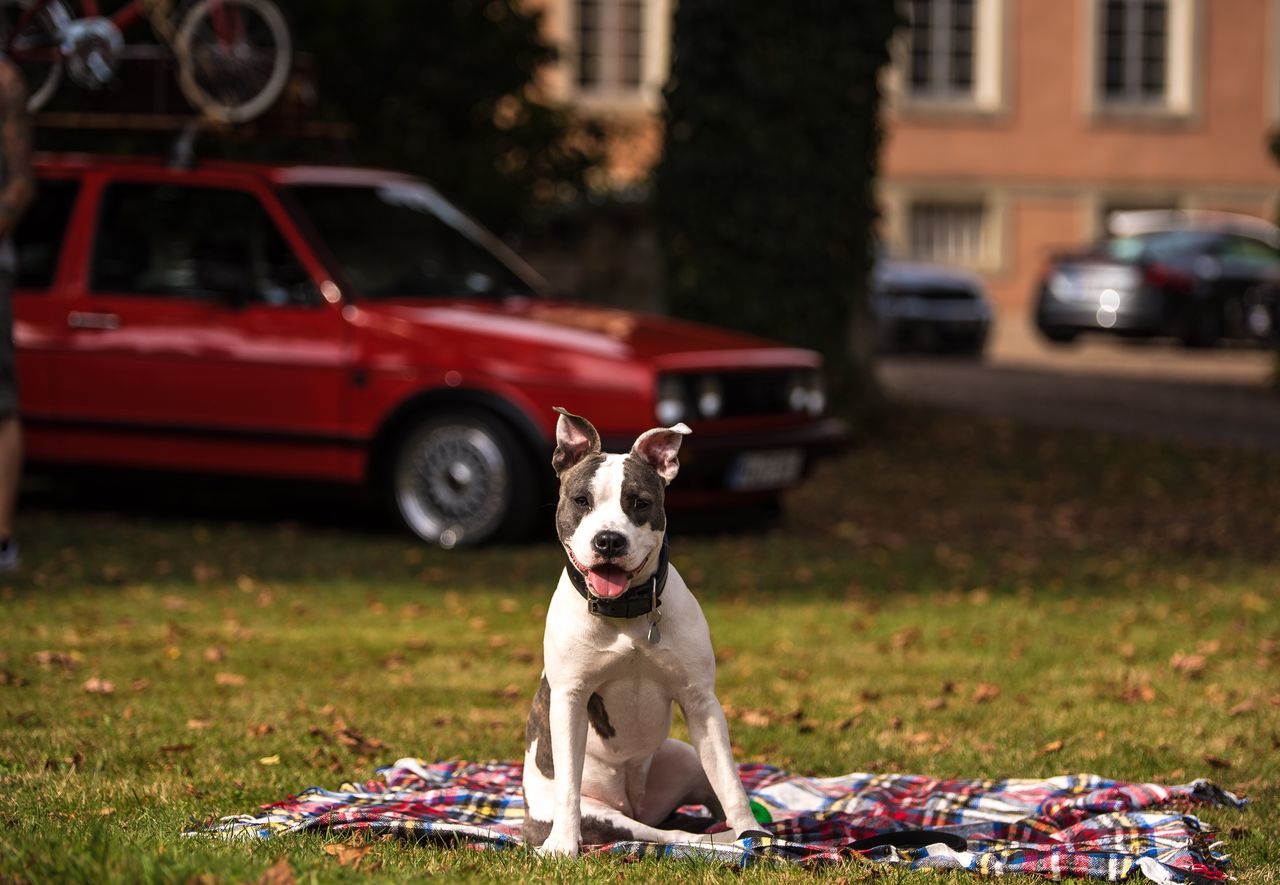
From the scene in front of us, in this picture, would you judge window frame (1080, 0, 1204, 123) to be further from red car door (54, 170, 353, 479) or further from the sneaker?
the sneaker

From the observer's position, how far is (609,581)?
Answer: 4410 millimetres

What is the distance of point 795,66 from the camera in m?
14.5

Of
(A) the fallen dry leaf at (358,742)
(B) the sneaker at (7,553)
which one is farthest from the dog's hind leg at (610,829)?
(B) the sneaker at (7,553)

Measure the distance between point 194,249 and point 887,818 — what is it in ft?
21.2

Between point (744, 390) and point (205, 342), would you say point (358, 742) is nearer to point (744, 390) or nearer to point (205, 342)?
point (744, 390)

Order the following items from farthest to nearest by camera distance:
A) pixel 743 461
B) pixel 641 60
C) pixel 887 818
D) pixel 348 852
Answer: pixel 641 60, pixel 743 461, pixel 887 818, pixel 348 852

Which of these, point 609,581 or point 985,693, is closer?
point 609,581

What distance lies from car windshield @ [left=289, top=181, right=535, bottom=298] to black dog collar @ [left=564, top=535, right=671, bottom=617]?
6.18 metres

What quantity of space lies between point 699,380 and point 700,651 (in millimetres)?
5581

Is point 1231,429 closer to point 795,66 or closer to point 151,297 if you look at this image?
point 795,66

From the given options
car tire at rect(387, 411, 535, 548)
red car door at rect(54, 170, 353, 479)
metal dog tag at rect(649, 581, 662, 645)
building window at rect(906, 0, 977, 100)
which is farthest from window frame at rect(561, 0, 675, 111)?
metal dog tag at rect(649, 581, 662, 645)

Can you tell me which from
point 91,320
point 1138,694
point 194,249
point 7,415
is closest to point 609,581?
point 1138,694

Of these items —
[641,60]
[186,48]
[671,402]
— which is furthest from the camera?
[641,60]

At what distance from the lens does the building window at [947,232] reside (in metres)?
36.8
